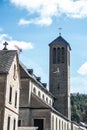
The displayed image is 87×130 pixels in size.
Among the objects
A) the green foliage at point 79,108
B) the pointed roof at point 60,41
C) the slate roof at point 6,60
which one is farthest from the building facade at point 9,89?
the green foliage at point 79,108

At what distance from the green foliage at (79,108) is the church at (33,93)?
215ft

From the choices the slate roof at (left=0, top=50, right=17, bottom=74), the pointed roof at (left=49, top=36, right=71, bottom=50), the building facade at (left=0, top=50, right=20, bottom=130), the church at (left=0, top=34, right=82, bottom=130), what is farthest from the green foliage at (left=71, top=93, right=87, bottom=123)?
the slate roof at (left=0, top=50, right=17, bottom=74)

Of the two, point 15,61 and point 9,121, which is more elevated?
point 15,61

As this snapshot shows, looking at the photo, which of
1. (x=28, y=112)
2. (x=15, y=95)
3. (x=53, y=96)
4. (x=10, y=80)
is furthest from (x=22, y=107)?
(x=53, y=96)

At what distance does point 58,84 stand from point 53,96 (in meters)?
4.06

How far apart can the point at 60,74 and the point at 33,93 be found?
2474 centimetres

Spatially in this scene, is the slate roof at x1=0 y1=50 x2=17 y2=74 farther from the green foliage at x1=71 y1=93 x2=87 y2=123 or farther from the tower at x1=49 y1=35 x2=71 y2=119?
the green foliage at x1=71 y1=93 x2=87 y2=123

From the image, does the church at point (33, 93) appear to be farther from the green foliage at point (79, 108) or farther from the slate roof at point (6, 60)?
the green foliage at point (79, 108)

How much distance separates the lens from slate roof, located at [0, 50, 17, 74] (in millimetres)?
32062

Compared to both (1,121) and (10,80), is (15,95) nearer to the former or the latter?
(10,80)

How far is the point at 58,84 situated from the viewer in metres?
70.3

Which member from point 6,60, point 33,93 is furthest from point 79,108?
point 6,60

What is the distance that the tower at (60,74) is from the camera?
225 feet

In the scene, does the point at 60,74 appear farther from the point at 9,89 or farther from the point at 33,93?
the point at 9,89
